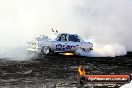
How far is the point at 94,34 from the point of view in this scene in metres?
53.4

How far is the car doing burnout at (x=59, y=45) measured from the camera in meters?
26.5

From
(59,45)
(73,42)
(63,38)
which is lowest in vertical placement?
(59,45)

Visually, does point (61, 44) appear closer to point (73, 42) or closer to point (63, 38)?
point (63, 38)

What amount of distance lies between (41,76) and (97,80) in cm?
547

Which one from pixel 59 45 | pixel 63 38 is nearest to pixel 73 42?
pixel 63 38

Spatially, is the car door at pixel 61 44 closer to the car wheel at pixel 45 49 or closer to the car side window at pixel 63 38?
the car side window at pixel 63 38

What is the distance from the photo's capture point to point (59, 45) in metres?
26.7

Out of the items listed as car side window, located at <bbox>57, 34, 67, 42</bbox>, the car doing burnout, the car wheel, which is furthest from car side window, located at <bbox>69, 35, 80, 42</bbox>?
the car wheel

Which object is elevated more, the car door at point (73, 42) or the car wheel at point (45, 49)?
the car door at point (73, 42)

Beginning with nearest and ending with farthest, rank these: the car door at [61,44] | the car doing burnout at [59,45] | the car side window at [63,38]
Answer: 1. the car doing burnout at [59,45]
2. the car door at [61,44]
3. the car side window at [63,38]

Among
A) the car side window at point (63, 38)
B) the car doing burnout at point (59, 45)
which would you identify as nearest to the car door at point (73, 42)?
the car doing burnout at point (59, 45)

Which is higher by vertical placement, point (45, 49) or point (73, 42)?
point (73, 42)

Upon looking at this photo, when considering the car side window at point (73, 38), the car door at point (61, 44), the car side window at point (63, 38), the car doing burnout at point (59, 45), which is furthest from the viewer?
the car side window at point (73, 38)

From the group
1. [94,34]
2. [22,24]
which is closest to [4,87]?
[94,34]
